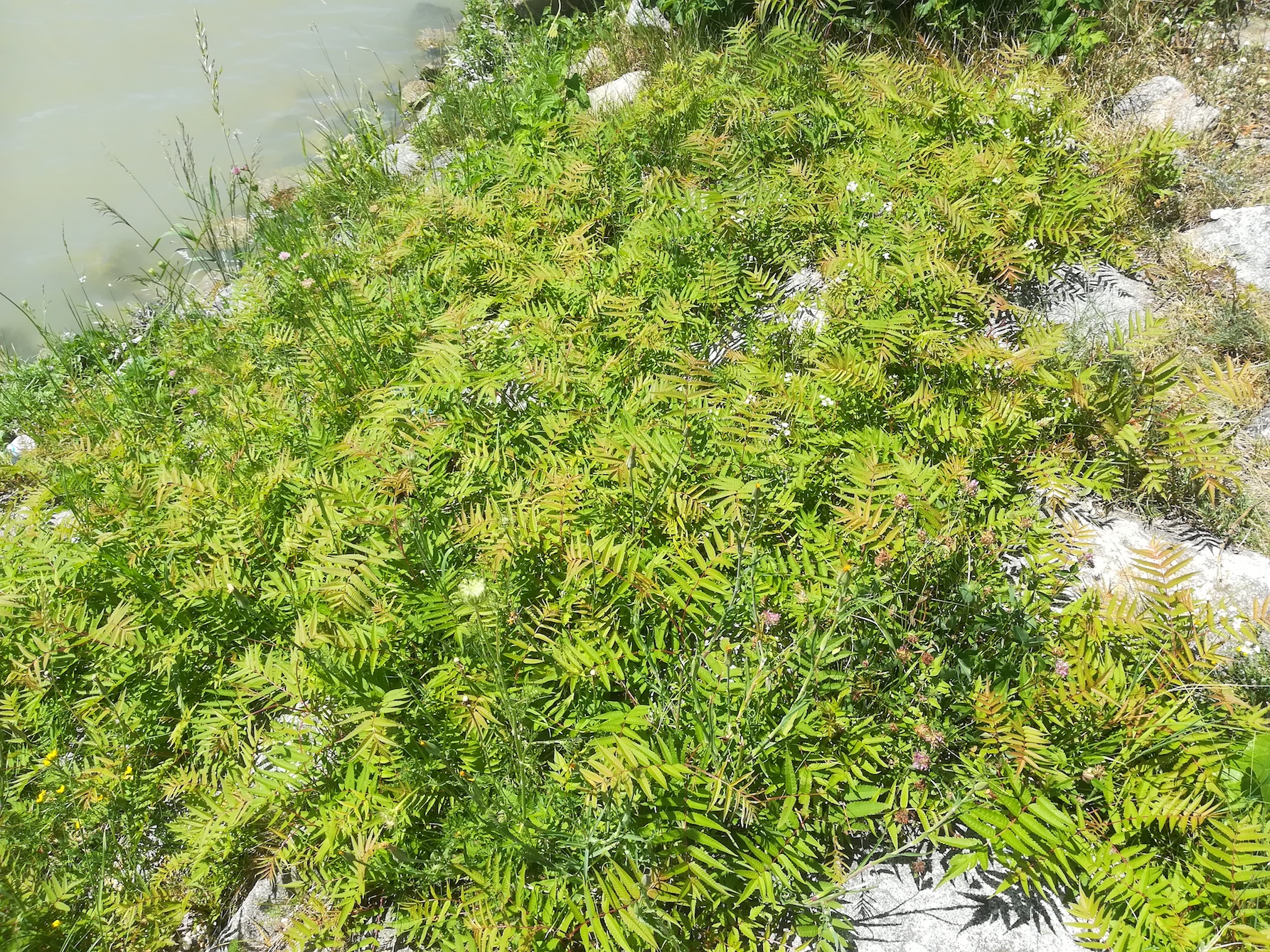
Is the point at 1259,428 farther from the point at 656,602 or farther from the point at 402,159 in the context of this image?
the point at 402,159

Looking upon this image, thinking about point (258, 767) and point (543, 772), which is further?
point (258, 767)

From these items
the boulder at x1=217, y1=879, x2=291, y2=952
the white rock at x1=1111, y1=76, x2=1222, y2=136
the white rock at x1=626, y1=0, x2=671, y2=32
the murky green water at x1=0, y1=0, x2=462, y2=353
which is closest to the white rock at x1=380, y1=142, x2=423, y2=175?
the murky green water at x1=0, y1=0, x2=462, y2=353

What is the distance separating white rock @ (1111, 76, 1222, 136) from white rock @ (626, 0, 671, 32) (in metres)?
3.26

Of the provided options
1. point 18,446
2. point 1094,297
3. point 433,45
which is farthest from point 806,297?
point 433,45

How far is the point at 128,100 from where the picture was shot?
8.25 meters

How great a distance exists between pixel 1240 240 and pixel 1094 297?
68cm

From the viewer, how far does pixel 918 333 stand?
116 inches

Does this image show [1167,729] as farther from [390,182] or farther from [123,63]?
[123,63]

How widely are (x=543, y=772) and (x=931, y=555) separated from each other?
1288 mm

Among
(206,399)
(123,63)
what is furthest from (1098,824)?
(123,63)

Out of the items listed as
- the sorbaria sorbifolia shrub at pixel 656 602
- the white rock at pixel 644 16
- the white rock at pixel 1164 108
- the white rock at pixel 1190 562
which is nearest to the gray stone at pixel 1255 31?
the white rock at pixel 1164 108

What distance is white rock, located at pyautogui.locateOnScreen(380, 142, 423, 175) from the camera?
17.8ft

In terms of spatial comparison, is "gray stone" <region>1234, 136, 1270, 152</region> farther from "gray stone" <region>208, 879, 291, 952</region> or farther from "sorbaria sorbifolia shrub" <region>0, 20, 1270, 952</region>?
"gray stone" <region>208, 879, 291, 952</region>

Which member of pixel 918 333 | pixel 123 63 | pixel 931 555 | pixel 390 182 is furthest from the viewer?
pixel 123 63
